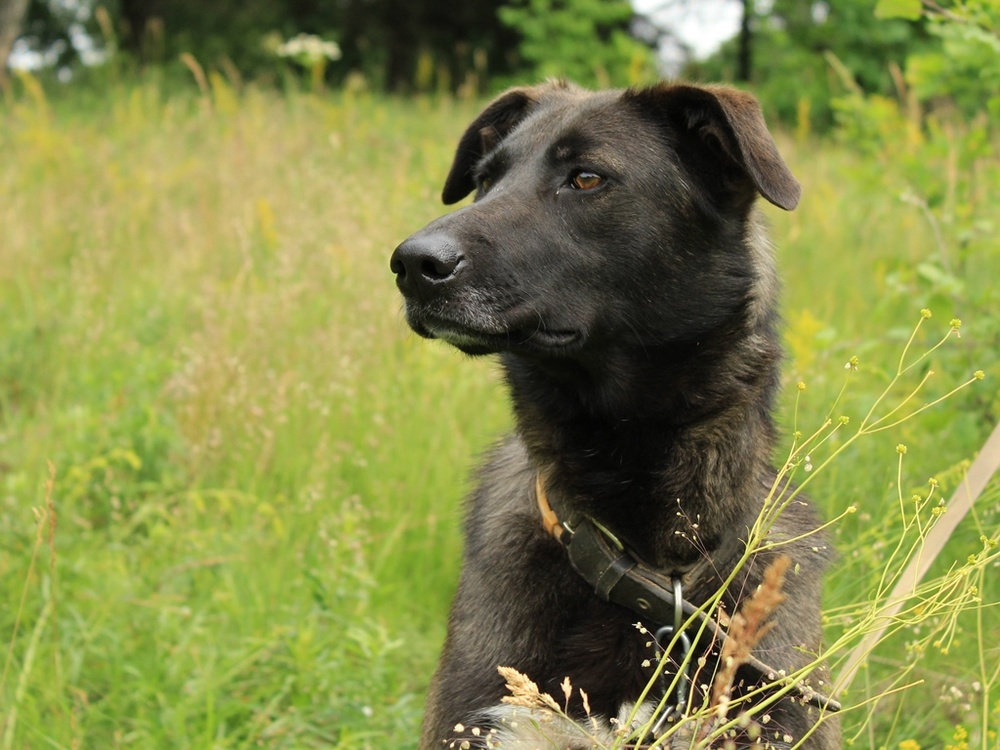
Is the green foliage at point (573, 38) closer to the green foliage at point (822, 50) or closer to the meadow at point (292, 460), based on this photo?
the green foliage at point (822, 50)

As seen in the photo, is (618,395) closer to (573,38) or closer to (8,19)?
(8,19)

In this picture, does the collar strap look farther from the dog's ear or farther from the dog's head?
the dog's ear

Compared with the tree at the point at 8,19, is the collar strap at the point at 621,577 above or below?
above

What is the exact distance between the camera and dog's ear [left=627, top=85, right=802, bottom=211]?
2.18m

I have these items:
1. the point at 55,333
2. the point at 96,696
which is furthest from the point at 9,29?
the point at 96,696

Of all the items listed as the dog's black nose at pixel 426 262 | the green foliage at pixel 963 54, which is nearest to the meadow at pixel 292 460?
the green foliage at pixel 963 54

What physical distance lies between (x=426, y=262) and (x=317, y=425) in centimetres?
196

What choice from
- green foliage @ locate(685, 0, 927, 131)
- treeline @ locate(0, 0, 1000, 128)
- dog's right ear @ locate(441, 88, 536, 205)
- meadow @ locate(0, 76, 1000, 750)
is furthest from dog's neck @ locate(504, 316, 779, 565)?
green foliage @ locate(685, 0, 927, 131)

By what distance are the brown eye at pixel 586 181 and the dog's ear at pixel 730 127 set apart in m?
0.27

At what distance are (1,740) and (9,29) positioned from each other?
802 centimetres

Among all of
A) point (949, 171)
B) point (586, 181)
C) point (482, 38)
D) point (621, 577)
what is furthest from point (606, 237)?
point (482, 38)

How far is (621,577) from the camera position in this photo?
87.0 inches

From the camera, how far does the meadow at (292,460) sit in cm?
276

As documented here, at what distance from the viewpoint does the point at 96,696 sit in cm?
289
